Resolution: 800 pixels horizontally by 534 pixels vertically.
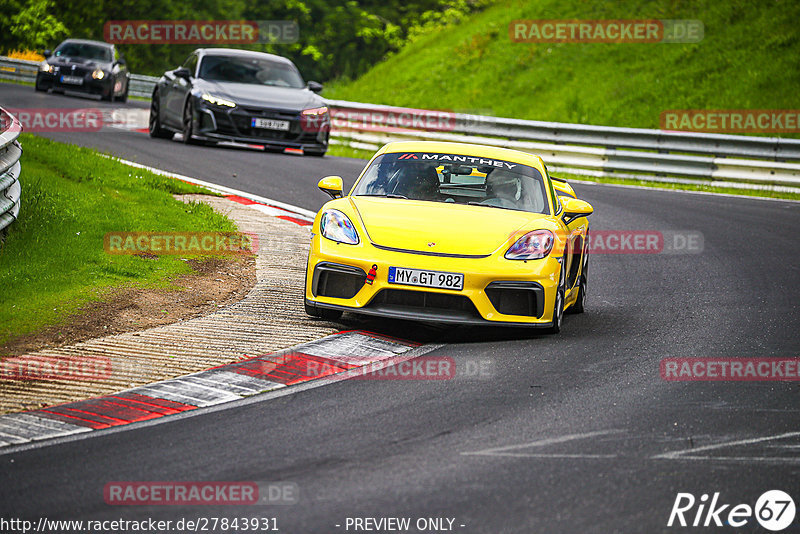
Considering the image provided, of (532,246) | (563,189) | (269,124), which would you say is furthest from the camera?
(269,124)

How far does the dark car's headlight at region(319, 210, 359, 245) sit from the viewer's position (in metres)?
8.73

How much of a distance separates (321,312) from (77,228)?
11.2 ft

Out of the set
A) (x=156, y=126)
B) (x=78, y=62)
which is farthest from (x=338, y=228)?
(x=78, y=62)

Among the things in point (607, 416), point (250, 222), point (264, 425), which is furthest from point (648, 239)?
point (264, 425)

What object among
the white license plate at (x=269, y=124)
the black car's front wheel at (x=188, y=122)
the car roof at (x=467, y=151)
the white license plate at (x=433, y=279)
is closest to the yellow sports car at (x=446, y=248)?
the white license plate at (x=433, y=279)

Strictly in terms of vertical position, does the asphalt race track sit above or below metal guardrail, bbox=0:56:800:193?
below

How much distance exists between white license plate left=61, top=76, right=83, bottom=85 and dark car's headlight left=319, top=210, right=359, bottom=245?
23656mm

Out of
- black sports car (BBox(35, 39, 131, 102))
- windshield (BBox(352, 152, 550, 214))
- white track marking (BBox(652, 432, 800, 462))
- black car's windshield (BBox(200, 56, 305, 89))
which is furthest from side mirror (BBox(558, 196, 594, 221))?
black sports car (BBox(35, 39, 131, 102))

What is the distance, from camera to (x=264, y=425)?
19.9 feet

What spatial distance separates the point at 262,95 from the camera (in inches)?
784

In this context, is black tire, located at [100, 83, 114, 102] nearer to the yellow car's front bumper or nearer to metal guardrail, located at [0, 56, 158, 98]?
metal guardrail, located at [0, 56, 158, 98]

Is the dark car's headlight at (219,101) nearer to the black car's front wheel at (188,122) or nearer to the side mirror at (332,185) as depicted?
the black car's front wheel at (188,122)

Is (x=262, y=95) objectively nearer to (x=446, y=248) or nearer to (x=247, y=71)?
(x=247, y=71)

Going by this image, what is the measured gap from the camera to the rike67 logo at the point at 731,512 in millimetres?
4820
